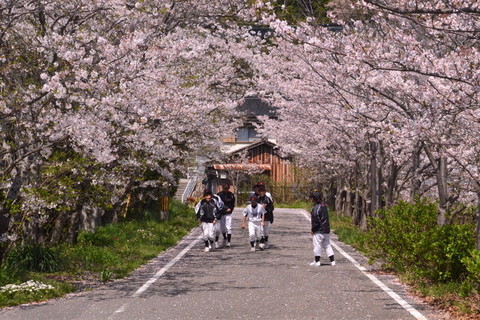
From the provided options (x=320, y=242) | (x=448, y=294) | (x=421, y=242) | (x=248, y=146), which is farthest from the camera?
(x=248, y=146)

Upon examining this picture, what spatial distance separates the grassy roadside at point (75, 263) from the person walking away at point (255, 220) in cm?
238

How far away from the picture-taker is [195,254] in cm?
1894

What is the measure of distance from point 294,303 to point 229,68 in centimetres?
1621

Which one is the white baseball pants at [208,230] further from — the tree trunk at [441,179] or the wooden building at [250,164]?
the wooden building at [250,164]

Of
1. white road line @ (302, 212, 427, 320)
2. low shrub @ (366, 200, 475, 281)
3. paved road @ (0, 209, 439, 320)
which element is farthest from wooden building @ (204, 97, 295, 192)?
low shrub @ (366, 200, 475, 281)

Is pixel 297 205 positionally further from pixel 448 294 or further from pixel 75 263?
pixel 448 294

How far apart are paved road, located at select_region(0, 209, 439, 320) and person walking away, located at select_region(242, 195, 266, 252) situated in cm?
194

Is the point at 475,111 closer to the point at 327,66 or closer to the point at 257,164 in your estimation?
the point at 327,66

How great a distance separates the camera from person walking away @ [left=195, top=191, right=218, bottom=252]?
1969cm

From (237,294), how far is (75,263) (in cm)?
497

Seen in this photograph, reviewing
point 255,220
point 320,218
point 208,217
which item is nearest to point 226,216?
point 255,220

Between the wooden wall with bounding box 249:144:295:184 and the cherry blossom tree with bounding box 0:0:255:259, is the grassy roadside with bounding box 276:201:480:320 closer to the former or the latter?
the cherry blossom tree with bounding box 0:0:255:259

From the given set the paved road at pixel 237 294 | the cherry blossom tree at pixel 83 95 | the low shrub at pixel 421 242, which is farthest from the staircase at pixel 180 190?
the low shrub at pixel 421 242

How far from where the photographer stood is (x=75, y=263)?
15695mm
